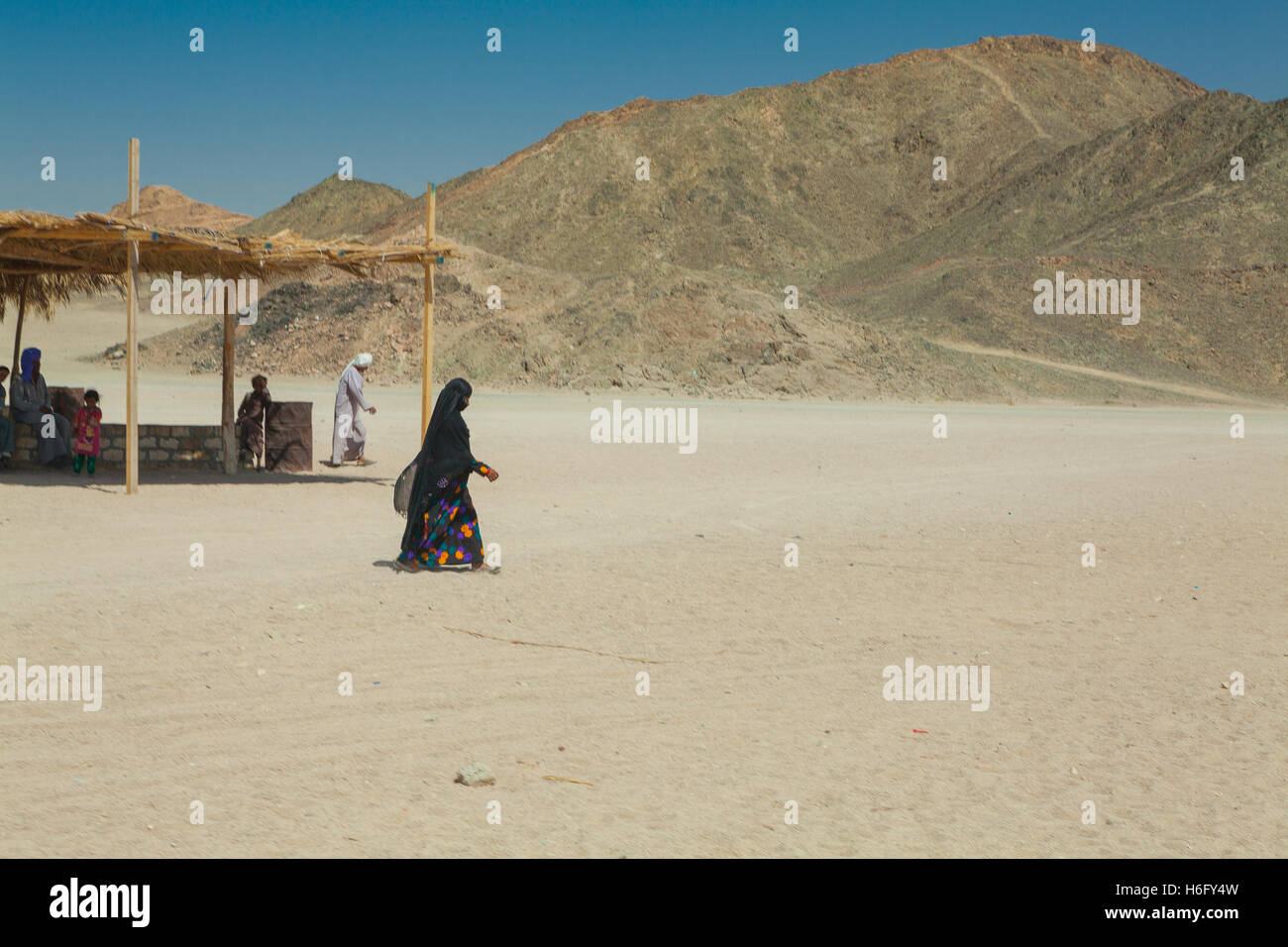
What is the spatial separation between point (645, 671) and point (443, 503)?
2765 millimetres

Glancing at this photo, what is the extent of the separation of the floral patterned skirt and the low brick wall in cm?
725

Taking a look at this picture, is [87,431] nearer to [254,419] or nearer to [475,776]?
[254,419]

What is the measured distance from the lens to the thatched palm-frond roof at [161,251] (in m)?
11.9

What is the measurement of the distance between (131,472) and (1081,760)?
10203mm

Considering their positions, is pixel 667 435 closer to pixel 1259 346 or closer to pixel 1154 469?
pixel 1154 469

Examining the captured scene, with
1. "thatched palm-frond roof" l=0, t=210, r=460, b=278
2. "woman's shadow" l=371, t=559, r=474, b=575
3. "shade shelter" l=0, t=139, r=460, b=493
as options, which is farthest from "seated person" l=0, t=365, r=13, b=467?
"woman's shadow" l=371, t=559, r=474, b=575

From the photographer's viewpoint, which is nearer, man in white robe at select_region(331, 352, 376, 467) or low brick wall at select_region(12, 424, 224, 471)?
low brick wall at select_region(12, 424, 224, 471)

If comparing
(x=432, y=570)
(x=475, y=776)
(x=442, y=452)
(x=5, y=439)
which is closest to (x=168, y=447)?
(x=5, y=439)

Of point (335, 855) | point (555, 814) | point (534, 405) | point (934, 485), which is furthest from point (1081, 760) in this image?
point (534, 405)

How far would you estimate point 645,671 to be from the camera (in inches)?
243

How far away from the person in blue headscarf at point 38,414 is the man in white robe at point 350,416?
3.12m

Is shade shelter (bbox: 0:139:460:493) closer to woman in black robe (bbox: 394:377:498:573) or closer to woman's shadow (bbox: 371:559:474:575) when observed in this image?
woman's shadow (bbox: 371:559:474:575)

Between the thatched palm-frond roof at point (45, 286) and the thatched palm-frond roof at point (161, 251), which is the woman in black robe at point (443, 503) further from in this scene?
the thatched palm-frond roof at point (45, 286)

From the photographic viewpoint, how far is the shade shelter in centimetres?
1195
